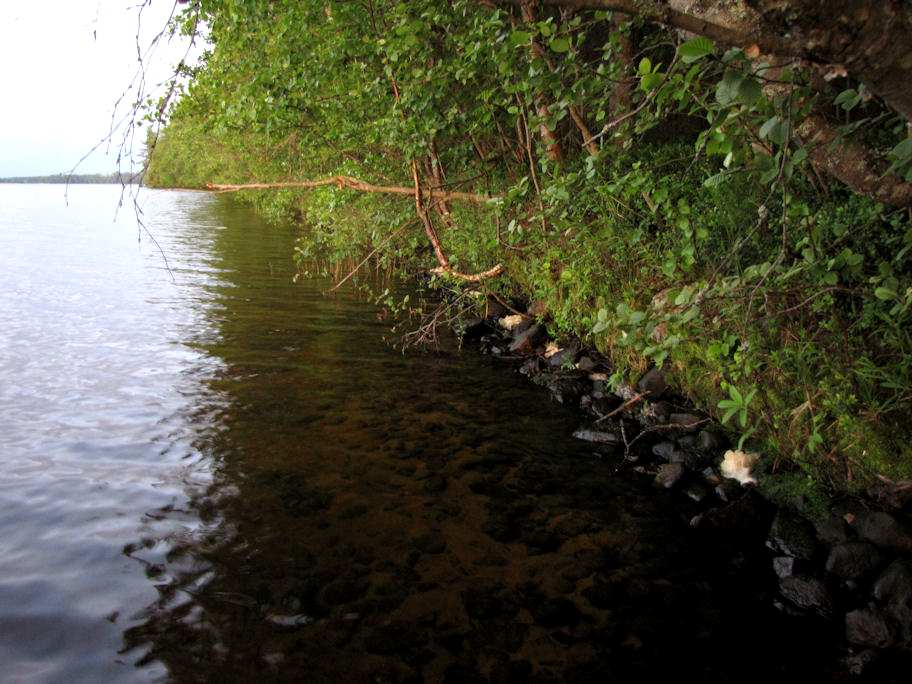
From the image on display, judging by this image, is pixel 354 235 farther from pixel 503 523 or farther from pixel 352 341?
pixel 503 523

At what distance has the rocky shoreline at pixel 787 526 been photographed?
487cm

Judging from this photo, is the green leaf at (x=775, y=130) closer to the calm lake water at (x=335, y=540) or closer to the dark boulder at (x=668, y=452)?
the calm lake water at (x=335, y=540)

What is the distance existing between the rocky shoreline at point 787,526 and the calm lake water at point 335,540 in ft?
0.83

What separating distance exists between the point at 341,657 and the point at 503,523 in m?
2.26

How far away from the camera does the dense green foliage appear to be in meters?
4.33

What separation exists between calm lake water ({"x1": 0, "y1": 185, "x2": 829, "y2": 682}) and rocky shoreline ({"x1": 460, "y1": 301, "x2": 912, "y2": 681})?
10.0 inches

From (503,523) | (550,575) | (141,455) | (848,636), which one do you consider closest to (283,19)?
(141,455)

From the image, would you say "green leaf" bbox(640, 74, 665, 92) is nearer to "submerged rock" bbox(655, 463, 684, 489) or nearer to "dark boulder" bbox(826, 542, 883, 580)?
"dark boulder" bbox(826, 542, 883, 580)

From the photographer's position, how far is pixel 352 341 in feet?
43.2

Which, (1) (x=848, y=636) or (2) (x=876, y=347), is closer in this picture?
(1) (x=848, y=636)

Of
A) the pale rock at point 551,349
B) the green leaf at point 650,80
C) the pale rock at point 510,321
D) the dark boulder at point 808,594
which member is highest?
the green leaf at point 650,80

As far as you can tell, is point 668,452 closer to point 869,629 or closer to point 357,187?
point 869,629

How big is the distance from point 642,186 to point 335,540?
179 inches

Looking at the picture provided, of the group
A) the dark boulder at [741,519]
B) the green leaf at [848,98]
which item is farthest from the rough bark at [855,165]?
the dark boulder at [741,519]
